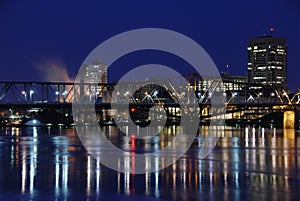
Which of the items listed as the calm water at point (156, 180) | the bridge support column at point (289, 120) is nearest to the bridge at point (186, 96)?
the bridge support column at point (289, 120)

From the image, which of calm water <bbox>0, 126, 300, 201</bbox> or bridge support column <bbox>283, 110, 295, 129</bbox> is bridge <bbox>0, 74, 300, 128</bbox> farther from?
calm water <bbox>0, 126, 300, 201</bbox>

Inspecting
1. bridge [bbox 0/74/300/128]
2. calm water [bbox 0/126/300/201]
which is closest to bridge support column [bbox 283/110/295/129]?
bridge [bbox 0/74/300/128]

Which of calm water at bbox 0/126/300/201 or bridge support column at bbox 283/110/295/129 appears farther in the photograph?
bridge support column at bbox 283/110/295/129

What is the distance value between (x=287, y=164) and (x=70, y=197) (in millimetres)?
18033

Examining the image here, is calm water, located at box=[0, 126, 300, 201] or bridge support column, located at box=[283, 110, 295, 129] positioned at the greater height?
bridge support column, located at box=[283, 110, 295, 129]

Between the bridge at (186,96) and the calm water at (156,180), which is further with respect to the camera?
the bridge at (186,96)

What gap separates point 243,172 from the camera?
29781mm

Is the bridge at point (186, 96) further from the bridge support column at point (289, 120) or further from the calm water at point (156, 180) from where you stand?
the calm water at point (156, 180)

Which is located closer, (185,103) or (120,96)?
(185,103)

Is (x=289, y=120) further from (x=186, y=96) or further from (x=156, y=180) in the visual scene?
(x=156, y=180)

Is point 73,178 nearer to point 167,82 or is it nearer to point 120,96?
point 120,96

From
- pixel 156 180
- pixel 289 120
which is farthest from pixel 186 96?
pixel 156 180

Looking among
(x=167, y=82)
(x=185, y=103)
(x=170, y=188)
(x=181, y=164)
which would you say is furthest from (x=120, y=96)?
(x=170, y=188)

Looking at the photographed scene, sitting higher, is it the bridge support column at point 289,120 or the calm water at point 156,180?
the bridge support column at point 289,120
